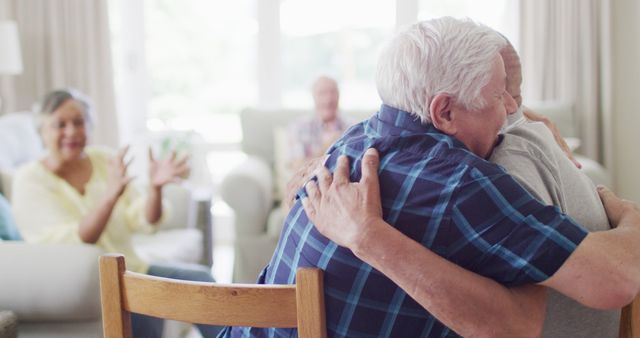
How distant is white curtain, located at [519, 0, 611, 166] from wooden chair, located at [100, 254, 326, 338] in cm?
414

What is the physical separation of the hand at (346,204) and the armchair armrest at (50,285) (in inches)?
31.5

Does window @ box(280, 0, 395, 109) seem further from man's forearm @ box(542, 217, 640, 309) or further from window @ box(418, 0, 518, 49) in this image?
man's forearm @ box(542, 217, 640, 309)

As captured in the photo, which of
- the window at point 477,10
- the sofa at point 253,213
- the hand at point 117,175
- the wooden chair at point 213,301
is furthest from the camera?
the window at point 477,10

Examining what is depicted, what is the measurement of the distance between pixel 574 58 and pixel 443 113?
13.1 feet

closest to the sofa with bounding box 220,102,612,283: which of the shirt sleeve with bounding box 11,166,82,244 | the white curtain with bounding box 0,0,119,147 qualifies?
the shirt sleeve with bounding box 11,166,82,244

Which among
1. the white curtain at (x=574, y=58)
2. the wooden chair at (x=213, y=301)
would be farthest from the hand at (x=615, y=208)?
the white curtain at (x=574, y=58)

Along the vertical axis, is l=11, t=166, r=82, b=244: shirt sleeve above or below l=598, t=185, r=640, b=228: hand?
below

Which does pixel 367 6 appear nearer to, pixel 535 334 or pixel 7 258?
pixel 7 258

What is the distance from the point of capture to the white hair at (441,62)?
1.24m

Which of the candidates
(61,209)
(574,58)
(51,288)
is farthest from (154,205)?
(574,58)

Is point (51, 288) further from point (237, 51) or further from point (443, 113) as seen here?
point (237, 51)

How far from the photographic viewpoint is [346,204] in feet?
4.07

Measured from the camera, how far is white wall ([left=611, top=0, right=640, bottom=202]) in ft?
16.2

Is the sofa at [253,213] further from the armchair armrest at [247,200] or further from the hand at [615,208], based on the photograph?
the hand at [615,208]
